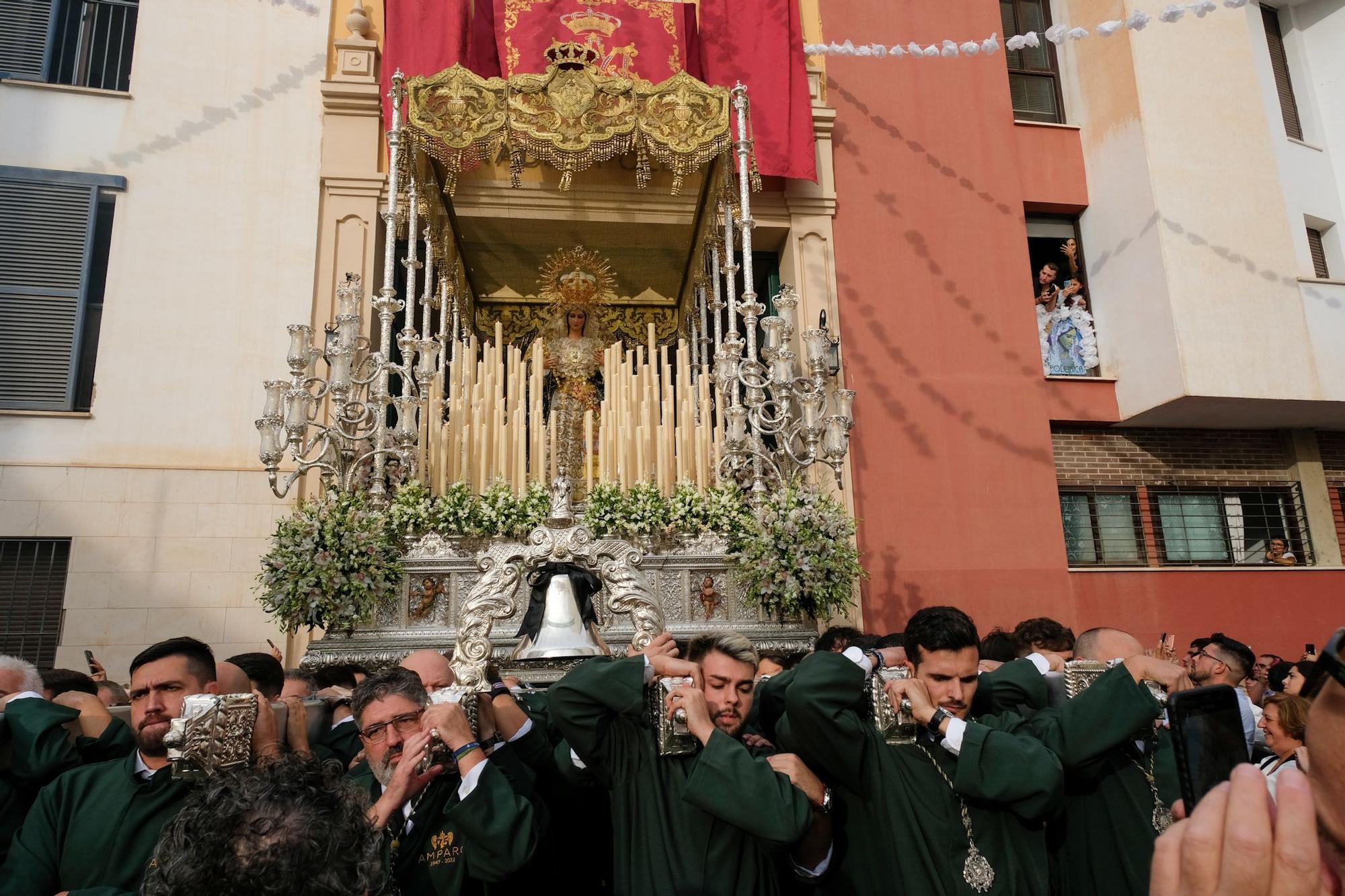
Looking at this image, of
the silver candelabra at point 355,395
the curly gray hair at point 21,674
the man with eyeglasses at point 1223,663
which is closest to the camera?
the curly gray hair at point 21,674

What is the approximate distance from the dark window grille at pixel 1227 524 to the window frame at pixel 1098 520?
0.60 ft

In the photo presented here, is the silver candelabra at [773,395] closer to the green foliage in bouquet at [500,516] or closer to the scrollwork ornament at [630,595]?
the scrollwork ornament at [630,595]

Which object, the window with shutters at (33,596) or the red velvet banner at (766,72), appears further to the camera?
the red velvet banner at (766,72)

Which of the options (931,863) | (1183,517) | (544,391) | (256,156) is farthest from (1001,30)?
(931,863)

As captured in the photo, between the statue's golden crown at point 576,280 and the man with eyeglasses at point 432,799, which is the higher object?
the statue's golden crown at point 576,280

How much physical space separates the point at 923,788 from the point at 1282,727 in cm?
163

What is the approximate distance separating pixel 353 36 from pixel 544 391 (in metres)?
4.11

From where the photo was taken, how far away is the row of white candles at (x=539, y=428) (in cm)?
781

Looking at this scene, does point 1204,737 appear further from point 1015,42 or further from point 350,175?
point 350,175

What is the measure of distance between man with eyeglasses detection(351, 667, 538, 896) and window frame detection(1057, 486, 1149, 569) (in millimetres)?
8971

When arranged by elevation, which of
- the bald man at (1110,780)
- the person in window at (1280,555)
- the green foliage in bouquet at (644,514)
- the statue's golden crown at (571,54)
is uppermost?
the statue's golden crown at (571,54)

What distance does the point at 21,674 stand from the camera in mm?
3518

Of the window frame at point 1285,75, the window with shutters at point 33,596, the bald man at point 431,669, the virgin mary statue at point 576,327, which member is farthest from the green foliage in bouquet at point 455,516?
the window frame at point 1285,75

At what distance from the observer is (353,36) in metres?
10.2
